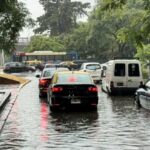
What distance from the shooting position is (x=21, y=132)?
50.4 feet

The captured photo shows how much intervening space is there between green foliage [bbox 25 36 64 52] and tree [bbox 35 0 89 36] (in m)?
14.7

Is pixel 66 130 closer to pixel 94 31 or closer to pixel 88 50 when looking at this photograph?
pixel 94 31

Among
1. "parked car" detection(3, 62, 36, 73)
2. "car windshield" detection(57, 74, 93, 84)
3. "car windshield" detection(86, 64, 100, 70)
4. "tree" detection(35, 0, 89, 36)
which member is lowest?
"parked car" detection(3, 62, 36, 73)

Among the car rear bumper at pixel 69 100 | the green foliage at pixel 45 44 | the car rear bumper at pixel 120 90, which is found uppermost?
the green foliage at pixel 45 44

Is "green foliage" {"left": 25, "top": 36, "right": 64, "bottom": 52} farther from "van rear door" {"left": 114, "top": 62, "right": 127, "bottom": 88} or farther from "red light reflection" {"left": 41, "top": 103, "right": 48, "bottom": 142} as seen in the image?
"red light reflection" {"left": 41, "top": 103, "right": 48, "bottom": 142}

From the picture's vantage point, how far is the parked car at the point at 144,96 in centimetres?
2118

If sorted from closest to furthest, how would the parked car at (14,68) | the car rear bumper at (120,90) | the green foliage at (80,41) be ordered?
1. the car rear bumper at (120,90)
2. the parked car at (14,68)
3. the green foliage at (80,41)

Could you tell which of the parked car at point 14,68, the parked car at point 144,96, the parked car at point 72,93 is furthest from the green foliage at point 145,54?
the parked car at point 72,93

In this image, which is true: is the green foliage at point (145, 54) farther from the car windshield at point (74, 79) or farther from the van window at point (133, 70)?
the car windshield at point (74, 79)

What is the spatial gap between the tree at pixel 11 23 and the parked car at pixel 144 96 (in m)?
5.42

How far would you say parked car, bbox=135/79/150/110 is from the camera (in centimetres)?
2118

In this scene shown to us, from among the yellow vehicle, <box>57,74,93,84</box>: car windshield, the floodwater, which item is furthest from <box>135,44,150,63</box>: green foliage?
the yellow vehicle

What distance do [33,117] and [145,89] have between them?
15.2 ft

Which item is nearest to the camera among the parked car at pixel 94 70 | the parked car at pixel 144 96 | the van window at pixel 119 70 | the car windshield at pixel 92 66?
the parked car at pixel 144 96
